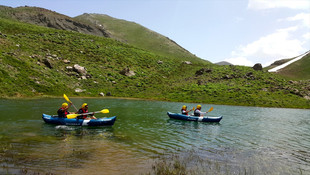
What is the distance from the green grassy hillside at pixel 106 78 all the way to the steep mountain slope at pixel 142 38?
2110 inches

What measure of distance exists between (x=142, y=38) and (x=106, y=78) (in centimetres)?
10728

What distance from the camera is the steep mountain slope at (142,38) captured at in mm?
140525

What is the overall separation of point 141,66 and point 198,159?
7369cm

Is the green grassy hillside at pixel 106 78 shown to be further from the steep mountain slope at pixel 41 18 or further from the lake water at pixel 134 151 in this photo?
the steep mountain slope at pixel 41 18

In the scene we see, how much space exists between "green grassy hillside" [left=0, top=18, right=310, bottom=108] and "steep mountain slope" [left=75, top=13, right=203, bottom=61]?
53.6 metres

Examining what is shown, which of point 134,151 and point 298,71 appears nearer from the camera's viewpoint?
point 134,151

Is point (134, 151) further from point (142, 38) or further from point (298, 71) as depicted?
point (142, 38)

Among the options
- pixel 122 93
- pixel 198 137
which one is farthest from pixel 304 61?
pixel 198 137

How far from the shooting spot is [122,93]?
56250 mm

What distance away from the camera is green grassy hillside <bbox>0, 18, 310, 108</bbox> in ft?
154

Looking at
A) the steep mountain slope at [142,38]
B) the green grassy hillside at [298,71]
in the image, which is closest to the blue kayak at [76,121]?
the green grassy hillside at [298,71]

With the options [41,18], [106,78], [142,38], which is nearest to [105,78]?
[106,78]

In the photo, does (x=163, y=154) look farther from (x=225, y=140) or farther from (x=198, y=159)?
(x=225, y=140)

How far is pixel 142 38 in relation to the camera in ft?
540
